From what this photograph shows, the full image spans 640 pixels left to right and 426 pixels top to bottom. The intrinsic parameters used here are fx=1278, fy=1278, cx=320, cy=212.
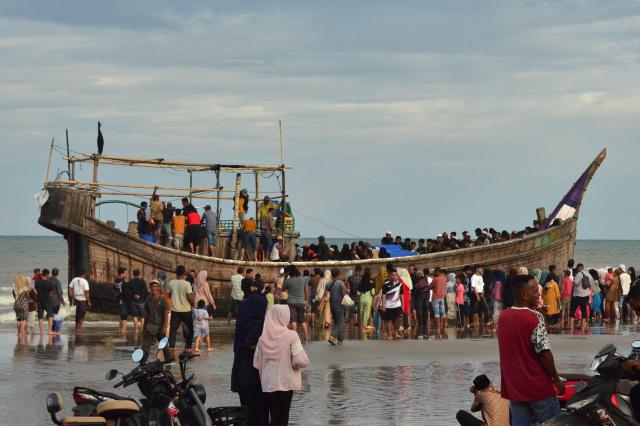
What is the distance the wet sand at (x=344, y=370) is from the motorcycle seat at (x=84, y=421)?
384 centimetres

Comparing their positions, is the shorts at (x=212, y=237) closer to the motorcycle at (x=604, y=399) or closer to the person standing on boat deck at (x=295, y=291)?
the person standing on boat deck at (x=295, y=291)

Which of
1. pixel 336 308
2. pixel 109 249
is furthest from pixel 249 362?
pixel 109 249

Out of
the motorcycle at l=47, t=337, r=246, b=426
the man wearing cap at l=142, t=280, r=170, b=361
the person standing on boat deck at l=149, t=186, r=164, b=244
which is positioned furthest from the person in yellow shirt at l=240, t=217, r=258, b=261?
the motorcycle at l=47, t=337, r=246, b=426

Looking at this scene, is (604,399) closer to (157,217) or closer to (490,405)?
(490,405)

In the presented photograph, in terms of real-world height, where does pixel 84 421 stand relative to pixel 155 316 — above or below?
below

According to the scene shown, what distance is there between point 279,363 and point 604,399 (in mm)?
3165

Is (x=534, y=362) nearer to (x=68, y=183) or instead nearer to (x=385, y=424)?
(x=385, y=424)

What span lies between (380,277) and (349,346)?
4529 millimetres

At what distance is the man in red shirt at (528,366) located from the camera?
356 inches

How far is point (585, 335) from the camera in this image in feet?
87.8

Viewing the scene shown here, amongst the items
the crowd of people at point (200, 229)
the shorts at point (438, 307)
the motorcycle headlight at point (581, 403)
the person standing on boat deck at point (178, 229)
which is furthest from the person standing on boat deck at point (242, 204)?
the motorcycle headlight at point (581, 403)

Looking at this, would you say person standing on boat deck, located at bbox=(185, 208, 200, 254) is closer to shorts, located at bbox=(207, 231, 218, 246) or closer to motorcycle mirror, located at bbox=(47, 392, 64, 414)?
shorts, located at bbox=(207, 231, 218, 246)

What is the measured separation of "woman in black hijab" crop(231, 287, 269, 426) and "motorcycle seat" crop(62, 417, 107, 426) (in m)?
1.82

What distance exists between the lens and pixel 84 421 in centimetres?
952
